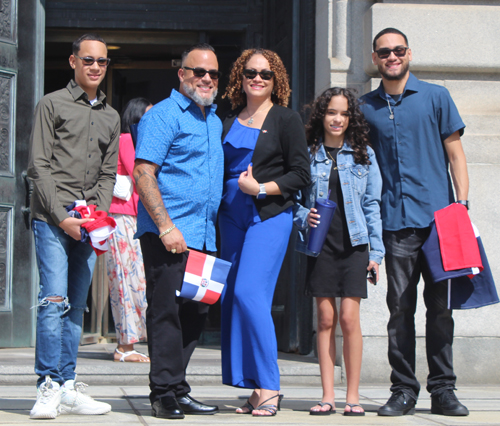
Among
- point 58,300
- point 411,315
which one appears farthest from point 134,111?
point 411,315

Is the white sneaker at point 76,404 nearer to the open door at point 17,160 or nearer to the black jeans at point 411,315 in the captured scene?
the black jeans at point 411,315

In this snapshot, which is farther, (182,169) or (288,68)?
(288,68)

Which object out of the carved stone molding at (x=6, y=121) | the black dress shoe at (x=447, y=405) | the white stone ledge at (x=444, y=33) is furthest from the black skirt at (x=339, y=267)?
the carved stone molding at (x=6, y=121)

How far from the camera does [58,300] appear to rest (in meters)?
3.88

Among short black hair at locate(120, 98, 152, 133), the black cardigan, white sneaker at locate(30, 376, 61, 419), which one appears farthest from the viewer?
short black hair at locate(120, 98, 152, 133)

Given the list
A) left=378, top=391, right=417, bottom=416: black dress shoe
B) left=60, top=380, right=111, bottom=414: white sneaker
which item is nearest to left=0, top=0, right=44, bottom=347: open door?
left=60, top=380, right=111, bottom=414: white sneaker

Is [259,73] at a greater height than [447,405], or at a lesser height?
greater

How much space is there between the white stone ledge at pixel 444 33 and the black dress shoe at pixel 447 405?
2.53 metres

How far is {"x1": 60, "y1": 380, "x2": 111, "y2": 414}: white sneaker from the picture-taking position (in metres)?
3.93

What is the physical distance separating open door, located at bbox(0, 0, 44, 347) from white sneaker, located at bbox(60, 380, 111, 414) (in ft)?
8.48

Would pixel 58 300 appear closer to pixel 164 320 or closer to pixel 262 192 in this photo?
pixel 164 320

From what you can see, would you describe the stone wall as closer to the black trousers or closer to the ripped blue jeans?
the black trousers

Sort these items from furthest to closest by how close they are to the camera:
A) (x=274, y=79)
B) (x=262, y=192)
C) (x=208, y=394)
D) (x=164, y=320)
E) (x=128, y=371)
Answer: (x=128, y=371)
(x=208, y=394)
(x=274, y=79)
(x=262, y=192)
(x=164, y=320)

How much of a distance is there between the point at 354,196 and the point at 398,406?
118 centimetres
